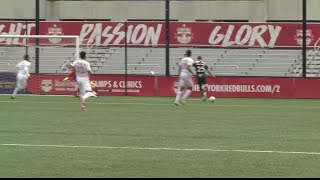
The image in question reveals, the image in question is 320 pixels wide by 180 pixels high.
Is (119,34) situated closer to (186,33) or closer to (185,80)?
(186,33)

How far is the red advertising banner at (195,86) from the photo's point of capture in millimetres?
32750

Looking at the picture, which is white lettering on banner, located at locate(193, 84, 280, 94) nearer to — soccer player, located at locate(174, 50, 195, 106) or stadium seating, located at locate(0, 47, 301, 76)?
stadium seating, located at locate(0, 47, 301, 76)

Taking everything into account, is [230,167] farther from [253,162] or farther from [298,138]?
[298,138]

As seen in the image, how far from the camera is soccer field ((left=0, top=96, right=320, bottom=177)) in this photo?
33.9ft

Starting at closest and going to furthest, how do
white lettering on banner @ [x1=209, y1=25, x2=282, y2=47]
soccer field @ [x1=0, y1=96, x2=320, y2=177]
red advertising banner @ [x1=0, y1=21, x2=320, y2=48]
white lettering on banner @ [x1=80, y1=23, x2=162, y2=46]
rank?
soccer field @ [x1=0, y1=96, x2=320, y2=177] < red advertising banner @ [x1=0, y1=21, x2=320, y2=48] < white lettering on banner @ [x1=209, y1=25, x2=282, y2=47] < white lettering on banner @ [x1=80, y1=23, x2=162, y2=46]

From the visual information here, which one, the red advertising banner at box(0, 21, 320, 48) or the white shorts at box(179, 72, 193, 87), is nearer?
the white shorts at box(179, 72, 193, 87)

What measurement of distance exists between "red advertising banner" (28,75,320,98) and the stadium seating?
5.55 metres

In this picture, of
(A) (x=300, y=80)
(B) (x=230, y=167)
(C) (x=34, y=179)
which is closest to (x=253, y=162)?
(B) (x=230, y=167)

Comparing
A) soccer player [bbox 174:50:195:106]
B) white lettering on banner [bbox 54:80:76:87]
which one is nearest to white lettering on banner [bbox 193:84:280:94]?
→ white lettering on banner [bbox 54:80:76:87]

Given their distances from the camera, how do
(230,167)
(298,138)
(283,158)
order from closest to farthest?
(230,167), (283,158), (298,138)

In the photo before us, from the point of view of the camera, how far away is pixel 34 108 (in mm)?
23656

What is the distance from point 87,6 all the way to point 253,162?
3995 cm

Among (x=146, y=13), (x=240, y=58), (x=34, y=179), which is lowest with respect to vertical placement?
(x=34, y=179)

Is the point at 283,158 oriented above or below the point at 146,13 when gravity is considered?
below
